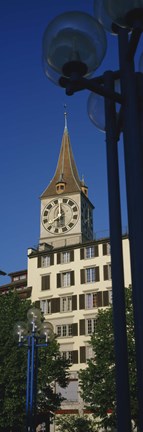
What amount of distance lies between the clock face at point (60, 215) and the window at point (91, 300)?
17019mm

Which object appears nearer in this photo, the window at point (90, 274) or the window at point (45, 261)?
the window at point (90, 274)

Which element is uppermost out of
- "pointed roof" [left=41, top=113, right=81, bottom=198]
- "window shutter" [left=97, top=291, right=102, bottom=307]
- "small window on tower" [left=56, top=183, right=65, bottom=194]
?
"pointed roof" [left=41, top=113, right=81, bottom=198]

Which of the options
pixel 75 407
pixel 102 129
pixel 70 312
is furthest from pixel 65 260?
pixel 102 129

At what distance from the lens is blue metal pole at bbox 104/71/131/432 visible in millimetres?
4281

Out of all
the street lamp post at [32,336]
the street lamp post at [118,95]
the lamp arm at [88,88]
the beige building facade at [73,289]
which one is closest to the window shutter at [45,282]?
the beige building facade at [73,289]

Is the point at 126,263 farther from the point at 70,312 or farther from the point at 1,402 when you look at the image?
the point at 1,402

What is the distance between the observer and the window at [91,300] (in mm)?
43281

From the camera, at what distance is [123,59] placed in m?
5.13

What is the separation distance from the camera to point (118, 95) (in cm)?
505

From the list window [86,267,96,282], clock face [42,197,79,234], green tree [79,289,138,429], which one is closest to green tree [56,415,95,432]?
green tree [79,289,138,429]

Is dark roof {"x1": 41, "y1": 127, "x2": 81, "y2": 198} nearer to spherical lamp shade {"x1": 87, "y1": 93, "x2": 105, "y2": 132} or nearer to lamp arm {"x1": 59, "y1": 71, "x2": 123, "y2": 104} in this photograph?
spherical lamp shade {"x1": 87, "y1": 93, "x2": 105, "y2": 132}

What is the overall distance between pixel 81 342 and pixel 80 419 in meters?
6.47

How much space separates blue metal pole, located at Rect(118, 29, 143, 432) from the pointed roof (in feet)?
188

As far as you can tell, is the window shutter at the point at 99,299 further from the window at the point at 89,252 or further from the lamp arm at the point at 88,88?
the lamp arm at the point at 88,88
